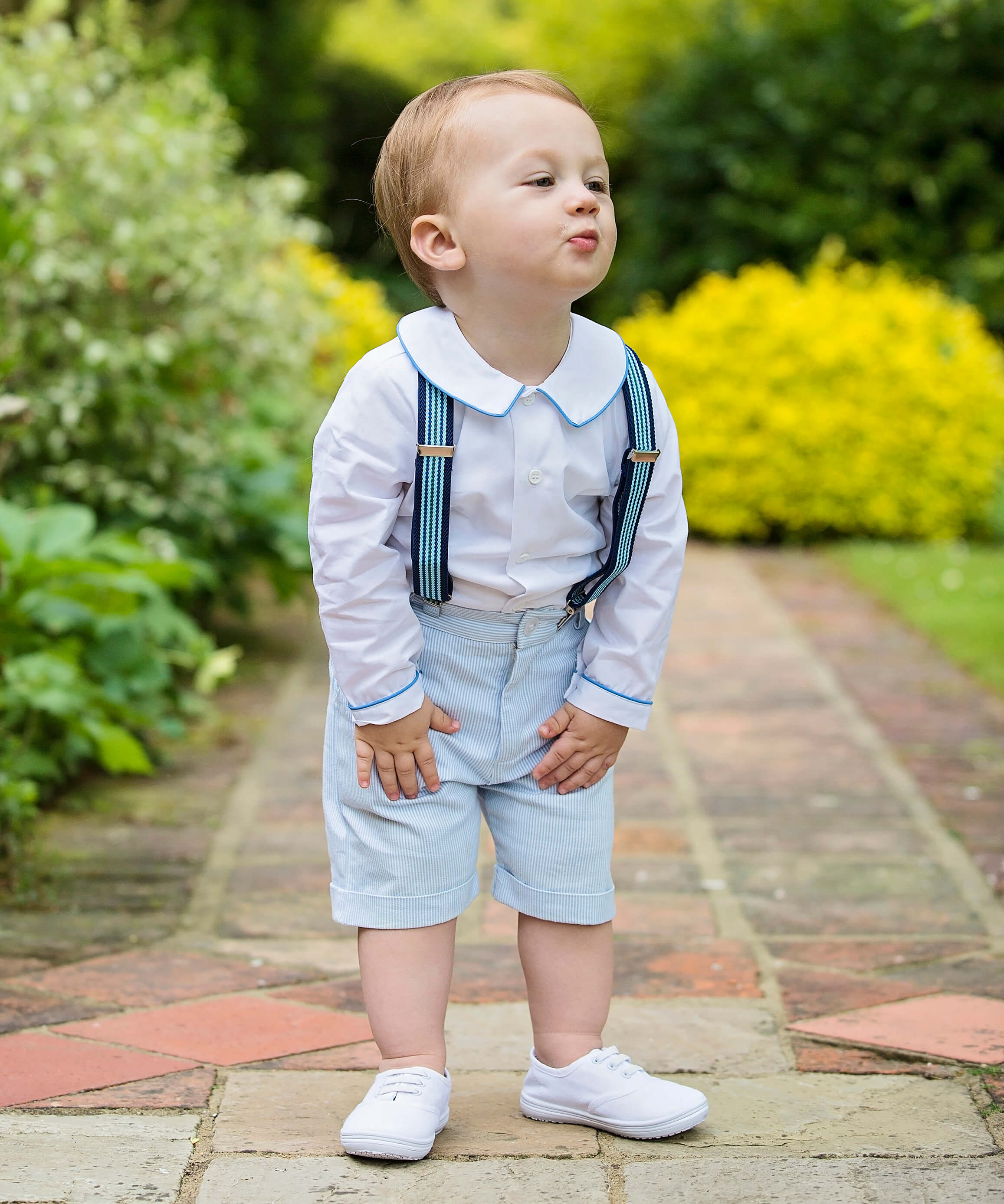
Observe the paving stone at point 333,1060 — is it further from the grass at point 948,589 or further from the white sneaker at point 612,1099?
the grass at point 948,589

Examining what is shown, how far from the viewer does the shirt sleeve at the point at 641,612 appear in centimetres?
186

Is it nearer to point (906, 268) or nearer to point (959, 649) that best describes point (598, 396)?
point (959, 649)

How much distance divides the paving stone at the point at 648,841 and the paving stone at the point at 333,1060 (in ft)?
3.39

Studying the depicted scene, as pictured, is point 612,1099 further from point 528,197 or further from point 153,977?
point 528,197

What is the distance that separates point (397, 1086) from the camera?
69.8 inches

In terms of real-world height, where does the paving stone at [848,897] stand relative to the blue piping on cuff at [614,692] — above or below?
below

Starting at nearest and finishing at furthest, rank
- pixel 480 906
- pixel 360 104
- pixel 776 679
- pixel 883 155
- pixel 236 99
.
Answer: pixel 480 906 → pixel 776 679 → pixel 883 155 → pixel 236 99 → pixel 360 104

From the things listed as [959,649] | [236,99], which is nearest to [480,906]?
[959,649]

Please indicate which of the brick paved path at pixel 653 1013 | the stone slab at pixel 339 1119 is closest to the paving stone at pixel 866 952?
the brick paved path at pixel 653 1013

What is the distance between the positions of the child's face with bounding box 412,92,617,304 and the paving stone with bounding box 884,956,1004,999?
1323mm

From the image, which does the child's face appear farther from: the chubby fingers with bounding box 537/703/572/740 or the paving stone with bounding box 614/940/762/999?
the paving stone with bounding box 614/940/762/999

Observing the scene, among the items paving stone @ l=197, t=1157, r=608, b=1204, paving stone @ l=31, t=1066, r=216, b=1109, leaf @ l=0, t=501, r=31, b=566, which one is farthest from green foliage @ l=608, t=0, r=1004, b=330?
paving stone @ l=197, t=1157, r=608, b=1204

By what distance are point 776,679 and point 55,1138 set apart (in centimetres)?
319

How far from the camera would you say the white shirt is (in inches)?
67.9
